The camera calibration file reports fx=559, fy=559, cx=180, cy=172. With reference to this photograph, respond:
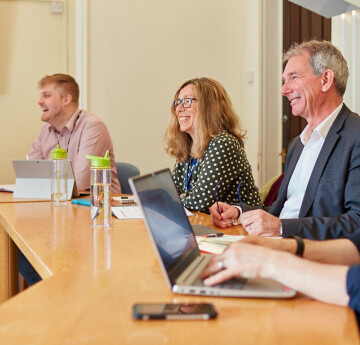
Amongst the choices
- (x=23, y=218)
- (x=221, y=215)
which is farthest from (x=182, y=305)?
(x=23, y=218)

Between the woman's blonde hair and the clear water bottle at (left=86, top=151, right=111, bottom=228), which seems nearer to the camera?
the clear water bottle at (left=86, top=151, right=111, bottom=228)

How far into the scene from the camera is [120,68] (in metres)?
4.65

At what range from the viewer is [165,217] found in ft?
3.99

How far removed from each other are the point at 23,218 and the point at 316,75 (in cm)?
123

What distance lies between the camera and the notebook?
107 inches

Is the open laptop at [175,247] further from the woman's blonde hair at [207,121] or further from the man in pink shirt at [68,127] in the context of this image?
the man in pink shirt at [68,127]

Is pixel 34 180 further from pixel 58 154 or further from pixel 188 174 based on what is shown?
pixel 188 174

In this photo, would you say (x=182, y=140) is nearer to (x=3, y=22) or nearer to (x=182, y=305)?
(x=182, y=305)

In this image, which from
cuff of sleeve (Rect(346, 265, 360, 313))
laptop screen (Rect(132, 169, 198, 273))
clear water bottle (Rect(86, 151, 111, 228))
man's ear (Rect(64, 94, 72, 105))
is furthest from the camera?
man's ear (Rect(64, 94, 72, 105))

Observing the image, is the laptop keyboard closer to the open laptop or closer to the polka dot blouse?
the open laptop

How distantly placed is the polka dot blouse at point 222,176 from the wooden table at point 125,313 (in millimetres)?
971

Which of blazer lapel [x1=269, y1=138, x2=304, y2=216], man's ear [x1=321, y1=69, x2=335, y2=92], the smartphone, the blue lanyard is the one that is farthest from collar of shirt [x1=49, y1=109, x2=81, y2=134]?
the smartphone

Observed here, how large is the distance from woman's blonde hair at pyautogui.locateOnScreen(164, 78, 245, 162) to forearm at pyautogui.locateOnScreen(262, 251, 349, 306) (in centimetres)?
159

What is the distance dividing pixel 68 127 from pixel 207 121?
1.37m
